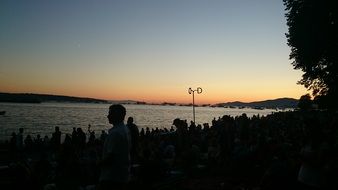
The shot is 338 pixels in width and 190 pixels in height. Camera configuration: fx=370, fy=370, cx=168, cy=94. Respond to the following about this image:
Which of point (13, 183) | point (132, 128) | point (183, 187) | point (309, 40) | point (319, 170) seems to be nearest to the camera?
point (13, 183)

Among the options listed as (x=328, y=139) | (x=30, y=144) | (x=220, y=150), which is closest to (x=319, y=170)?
(x=328, y=139)

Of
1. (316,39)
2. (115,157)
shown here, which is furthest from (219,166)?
(316,39)

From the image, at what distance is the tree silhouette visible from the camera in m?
23.8

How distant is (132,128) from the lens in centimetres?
800

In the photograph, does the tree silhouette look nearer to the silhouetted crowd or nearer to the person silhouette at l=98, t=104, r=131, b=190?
the silhouetted crowd

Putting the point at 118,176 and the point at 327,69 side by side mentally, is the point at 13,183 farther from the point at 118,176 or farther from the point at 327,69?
the point at 327,69

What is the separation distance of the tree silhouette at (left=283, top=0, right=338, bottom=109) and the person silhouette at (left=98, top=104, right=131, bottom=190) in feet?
70.3

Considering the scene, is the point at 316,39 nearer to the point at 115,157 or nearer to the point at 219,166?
the point at 219,166

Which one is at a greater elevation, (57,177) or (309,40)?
(309,40)

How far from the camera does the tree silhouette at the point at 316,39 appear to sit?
23844 mm

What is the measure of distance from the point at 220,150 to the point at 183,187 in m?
3.89

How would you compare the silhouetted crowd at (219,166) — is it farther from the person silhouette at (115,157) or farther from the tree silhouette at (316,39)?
the tree silhouette at (316,39)

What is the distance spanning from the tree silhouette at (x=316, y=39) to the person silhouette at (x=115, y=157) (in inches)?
844

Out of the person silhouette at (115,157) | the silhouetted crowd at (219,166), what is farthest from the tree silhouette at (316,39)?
the person silhouette at (115,157)
